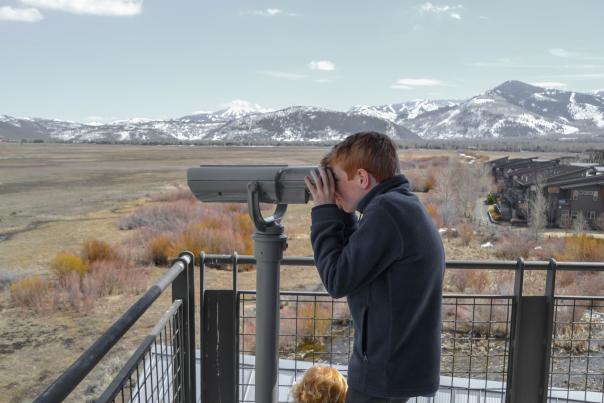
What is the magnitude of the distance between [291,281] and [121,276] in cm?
405

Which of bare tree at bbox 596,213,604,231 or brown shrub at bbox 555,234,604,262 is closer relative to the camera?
brown shrub at bbox 555,234,604,262

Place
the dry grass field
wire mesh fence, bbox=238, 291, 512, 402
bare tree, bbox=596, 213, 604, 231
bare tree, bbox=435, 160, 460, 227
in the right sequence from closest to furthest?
wire mesh fence, bbox=238, 291, 512, 402 < the dry grass field < bare tree, bbox=435, 160, 460, 227 < bare tree, bbox=596, 213, 604, 231

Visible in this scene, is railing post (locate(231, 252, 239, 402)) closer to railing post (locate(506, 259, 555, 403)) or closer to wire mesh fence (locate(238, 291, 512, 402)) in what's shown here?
wire mesh fence (locate(238, 291, 512, 402))

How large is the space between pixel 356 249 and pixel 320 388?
0.86 meters

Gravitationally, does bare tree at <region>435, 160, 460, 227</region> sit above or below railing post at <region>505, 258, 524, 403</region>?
below

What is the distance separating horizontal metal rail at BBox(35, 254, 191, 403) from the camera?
1.15 m

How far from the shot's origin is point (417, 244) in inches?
57.8

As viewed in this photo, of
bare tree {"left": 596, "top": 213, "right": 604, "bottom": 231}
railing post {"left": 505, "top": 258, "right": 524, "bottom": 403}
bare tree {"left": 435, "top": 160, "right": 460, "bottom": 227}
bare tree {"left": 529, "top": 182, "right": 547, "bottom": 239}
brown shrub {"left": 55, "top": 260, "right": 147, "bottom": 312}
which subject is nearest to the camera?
railing post {"left": 505, "top": 258, "right": 524, "bottom": 403}

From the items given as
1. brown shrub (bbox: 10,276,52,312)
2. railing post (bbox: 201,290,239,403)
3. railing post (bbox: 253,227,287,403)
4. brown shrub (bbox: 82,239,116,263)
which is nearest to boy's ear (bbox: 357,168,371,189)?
railing post (bbox: 253,227,287,403)

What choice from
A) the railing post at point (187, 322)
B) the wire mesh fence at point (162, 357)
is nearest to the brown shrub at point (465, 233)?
the railing post at point (187, 322)

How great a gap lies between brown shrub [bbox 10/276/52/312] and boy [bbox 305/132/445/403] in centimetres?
1137

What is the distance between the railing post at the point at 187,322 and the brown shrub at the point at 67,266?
39.1ft

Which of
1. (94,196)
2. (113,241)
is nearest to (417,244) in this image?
(113,241)

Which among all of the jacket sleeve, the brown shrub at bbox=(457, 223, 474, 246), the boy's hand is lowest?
the brown shrub at bbox=(457, 223, 474, 246)
